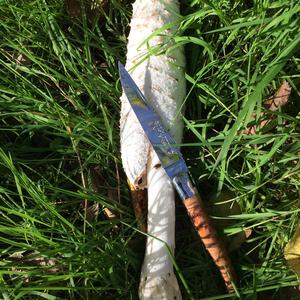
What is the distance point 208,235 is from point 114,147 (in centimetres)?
55

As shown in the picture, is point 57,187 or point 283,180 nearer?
point 283,180

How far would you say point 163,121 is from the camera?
210 cm

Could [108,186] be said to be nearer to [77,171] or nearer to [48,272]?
[77,171]

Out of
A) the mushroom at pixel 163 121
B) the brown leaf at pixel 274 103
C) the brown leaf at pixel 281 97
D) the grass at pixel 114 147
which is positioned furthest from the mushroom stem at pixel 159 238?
the brown leaf at pixel 281 97

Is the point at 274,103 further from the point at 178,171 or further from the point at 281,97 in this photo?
the point at 178,171

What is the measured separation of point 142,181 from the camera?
2084mm

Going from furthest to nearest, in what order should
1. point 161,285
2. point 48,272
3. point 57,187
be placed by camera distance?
point 57,187 < point 48,272 < point 161,285

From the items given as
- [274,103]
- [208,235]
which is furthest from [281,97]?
[208,235]

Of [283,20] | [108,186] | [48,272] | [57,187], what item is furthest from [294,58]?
[48,272]

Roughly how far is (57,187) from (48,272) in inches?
14.3

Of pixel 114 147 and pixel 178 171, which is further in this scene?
pixel 114 147

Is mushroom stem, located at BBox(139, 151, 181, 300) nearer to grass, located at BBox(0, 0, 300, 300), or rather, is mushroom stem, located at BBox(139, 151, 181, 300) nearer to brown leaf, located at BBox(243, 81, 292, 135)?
grass, located at BBox(0, 0, 300, 300)

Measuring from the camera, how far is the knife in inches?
79.0

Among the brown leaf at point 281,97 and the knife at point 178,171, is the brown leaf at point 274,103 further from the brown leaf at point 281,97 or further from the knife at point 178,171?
the knife at point 178,171
